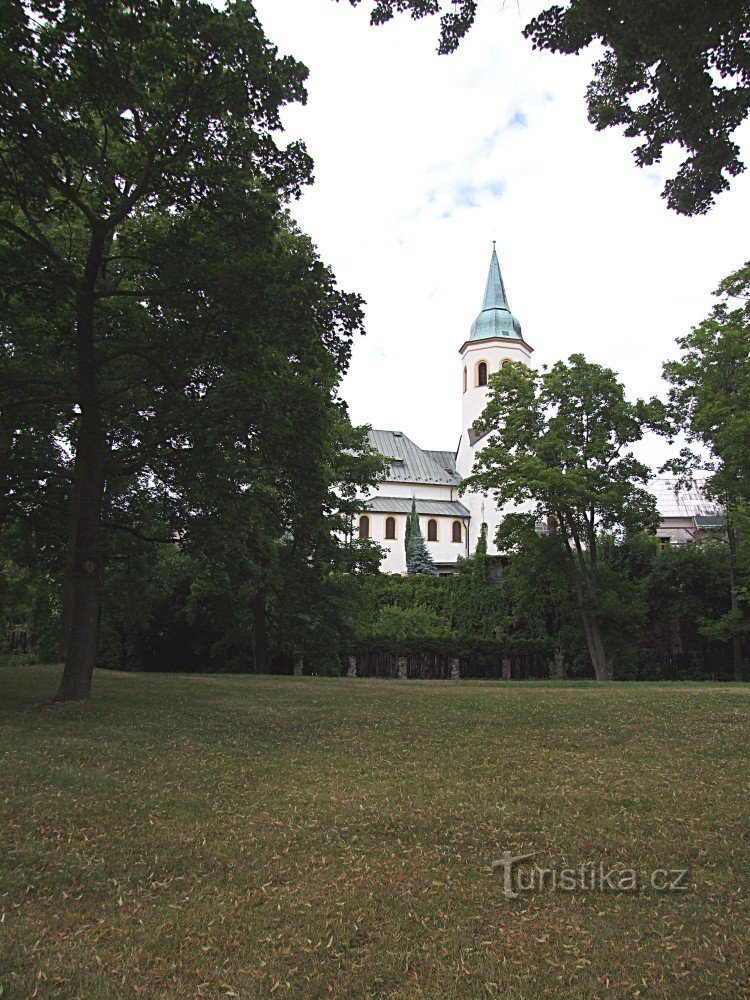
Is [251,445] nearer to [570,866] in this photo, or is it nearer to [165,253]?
[165,253]

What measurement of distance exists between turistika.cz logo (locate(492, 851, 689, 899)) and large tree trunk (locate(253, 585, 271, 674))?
1941 cm

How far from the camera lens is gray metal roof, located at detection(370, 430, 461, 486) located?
66.0 meters

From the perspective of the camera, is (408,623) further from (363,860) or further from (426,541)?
(363,860)

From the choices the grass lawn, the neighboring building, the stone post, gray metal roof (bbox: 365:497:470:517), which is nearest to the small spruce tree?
the stone post

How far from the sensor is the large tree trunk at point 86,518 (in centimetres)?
1116

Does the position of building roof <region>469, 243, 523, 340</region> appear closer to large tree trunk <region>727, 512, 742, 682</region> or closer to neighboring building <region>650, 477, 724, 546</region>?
neighboring building <region>650, 477, 724, 546</region>

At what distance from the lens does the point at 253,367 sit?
1202 centimetres

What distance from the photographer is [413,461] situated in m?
67.6

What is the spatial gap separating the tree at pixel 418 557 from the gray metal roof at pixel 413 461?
23.3 feet

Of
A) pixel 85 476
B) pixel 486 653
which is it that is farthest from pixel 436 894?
pixel 486 653

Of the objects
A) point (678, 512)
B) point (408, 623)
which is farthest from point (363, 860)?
point (678, 512)

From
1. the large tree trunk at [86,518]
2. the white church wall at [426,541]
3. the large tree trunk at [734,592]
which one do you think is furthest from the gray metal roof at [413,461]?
the large tree trunk at [86,518]

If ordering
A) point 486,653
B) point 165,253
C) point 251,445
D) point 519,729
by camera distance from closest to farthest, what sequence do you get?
point 519,729, point 165,253, point 251,445, point 486,653

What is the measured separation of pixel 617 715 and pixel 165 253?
32.0ft
